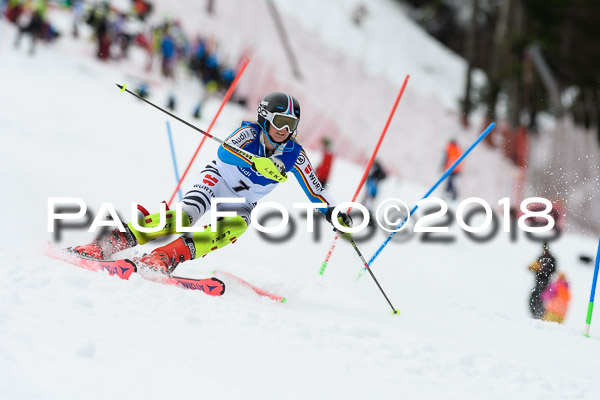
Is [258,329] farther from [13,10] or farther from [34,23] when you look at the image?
[13,10]

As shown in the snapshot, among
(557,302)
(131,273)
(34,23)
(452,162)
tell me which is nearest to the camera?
(131,273)

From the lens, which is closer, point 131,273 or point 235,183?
point 131,273

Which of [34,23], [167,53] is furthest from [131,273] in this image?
[167,53]

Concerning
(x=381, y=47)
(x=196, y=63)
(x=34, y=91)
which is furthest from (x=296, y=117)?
(x=381, y=47)

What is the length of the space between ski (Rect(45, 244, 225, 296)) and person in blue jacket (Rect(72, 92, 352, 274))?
10cm

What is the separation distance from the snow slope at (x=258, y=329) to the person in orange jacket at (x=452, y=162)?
4.29 m

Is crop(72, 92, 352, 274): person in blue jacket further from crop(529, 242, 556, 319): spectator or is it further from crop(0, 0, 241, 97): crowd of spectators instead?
crop(0, 0, 241, 97): crowd of spectators

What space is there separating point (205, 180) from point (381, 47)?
2620 cm

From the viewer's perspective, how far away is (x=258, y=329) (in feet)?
11.9

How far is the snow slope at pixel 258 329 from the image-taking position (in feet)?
9.28

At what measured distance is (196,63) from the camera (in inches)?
711

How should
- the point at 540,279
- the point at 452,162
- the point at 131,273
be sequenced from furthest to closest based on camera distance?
the point at 452,162 → the point at 540,279 → the point at 131,273

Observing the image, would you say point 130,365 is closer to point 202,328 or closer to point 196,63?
point 202,328

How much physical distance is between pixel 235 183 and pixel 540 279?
13.5 ft
